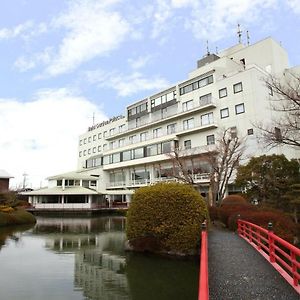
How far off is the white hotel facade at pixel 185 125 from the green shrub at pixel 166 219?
21668mm

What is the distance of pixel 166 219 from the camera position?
13320mm

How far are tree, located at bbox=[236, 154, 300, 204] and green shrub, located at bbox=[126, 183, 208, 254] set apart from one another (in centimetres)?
1168

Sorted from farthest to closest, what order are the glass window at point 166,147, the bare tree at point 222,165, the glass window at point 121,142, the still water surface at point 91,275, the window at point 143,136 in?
the glass window at point 121,142, the window at point 143,136, the glass window at point 166,147, the bare tree at point 222,165, the still water surface at point 91,275

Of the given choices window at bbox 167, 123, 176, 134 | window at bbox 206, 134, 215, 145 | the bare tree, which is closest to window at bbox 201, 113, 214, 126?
window at bbox 206, 134, 215, 145

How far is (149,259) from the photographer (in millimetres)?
12914

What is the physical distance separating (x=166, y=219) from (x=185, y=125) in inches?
1293

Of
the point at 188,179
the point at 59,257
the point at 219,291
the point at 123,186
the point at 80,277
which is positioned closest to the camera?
the point at 219,291

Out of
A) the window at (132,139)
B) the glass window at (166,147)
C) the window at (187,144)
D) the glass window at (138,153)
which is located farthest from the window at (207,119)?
the window at (132,139)

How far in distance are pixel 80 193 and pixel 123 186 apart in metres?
Result: 9.14

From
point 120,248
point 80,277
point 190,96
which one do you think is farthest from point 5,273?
point 190,96

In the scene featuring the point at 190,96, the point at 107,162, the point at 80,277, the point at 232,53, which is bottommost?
the point at 80,277

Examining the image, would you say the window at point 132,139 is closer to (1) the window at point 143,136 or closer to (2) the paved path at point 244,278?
(1) the window at point 143,136

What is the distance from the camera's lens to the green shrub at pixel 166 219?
1297 cm

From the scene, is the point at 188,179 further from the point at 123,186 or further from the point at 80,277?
the point at 123,186
